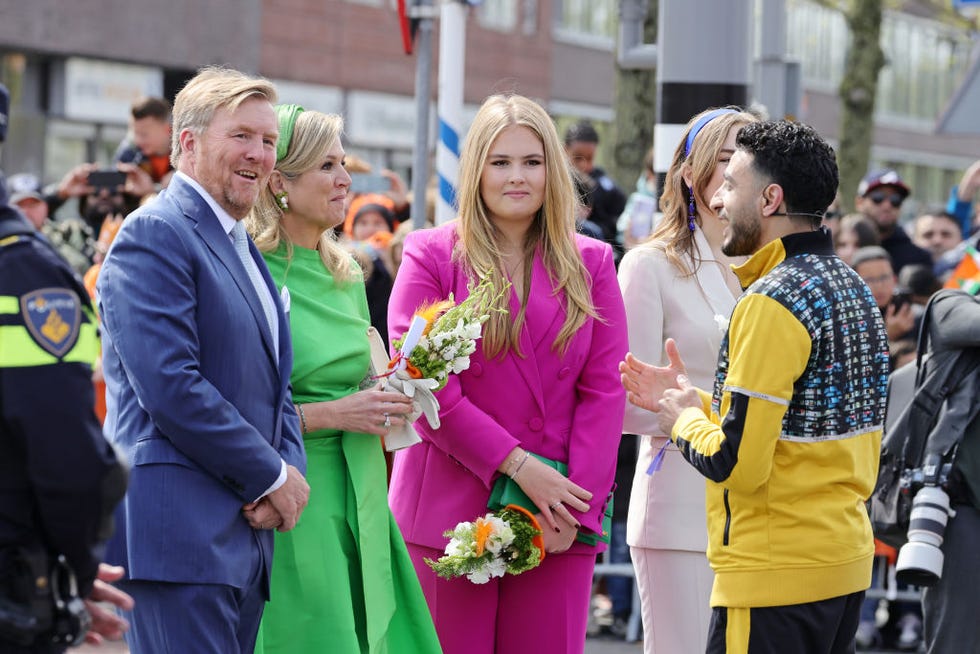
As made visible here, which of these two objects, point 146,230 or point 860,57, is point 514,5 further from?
point 146,230

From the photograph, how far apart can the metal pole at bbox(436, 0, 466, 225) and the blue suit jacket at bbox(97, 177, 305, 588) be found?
170 inches

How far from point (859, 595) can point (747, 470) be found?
605 mm

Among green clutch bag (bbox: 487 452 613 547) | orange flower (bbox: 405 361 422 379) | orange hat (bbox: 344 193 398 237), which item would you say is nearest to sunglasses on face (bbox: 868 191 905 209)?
orange hat (bbox: 344 193 398 237)

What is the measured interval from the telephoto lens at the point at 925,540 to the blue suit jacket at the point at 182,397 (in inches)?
102

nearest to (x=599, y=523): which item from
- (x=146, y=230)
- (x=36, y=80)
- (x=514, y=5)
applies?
(x=146, y=230)

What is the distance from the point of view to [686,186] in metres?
5.68

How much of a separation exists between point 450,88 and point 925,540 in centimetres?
389

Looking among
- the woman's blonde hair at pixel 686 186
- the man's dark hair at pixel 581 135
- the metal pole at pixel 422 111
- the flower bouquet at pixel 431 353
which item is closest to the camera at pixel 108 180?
the metal pole at pixel 422 111

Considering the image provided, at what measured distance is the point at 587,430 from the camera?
5258 millimetres

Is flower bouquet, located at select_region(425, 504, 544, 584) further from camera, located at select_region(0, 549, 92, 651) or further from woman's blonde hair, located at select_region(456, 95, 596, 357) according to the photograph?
camera, located at select_region(0, 549, 92, 651)

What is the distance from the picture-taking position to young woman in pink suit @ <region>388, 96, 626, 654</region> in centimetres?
518

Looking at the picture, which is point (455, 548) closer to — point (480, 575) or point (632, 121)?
point (480, 575)

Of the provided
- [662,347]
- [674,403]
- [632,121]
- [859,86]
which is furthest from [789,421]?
[859,86]

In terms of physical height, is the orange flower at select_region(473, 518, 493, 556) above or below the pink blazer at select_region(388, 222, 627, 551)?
below
